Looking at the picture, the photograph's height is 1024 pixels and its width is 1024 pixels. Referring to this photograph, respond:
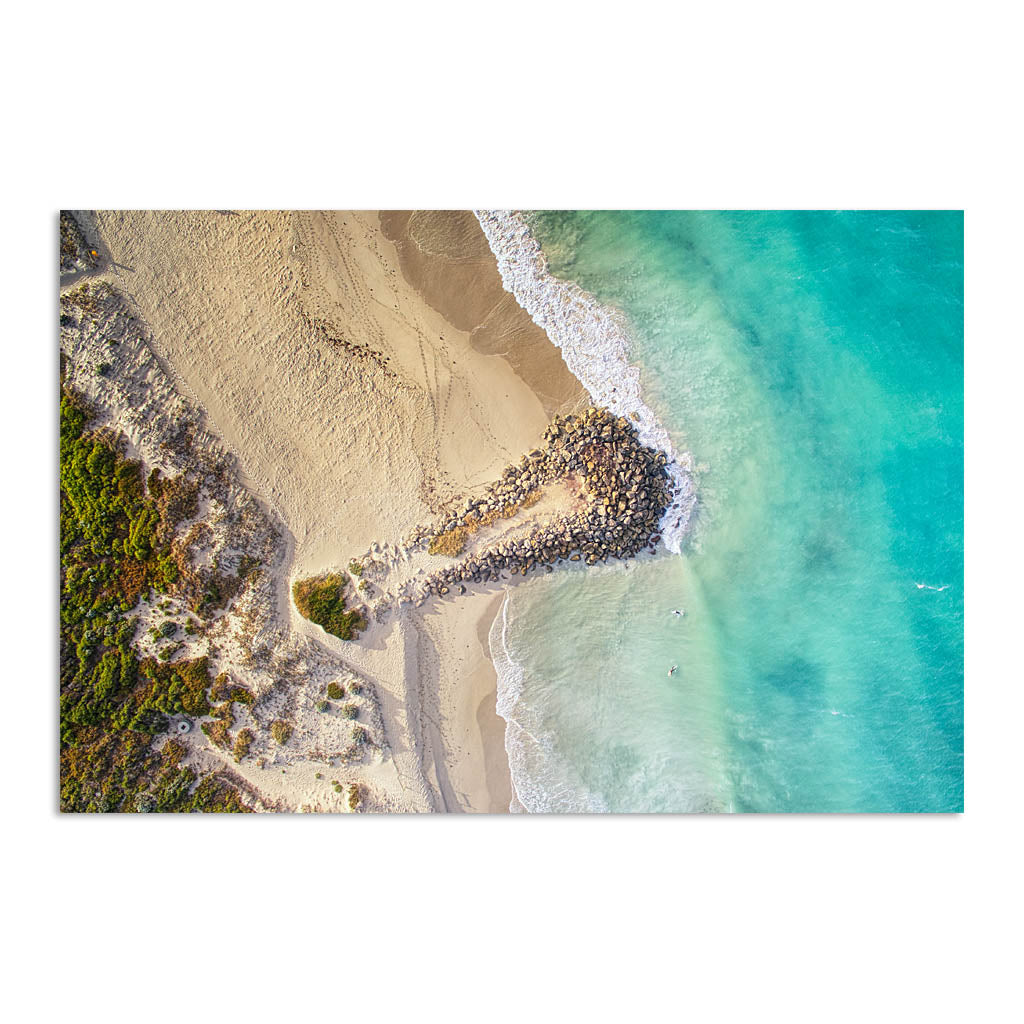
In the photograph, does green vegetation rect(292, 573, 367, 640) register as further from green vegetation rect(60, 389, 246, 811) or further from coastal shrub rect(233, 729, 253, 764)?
coastal shrub rect(233, 729, 253, 764)

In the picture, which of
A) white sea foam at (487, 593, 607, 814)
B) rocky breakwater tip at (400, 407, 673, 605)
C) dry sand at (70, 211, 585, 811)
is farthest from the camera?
rocky breakwater tip at (400, 407, 673, 605)

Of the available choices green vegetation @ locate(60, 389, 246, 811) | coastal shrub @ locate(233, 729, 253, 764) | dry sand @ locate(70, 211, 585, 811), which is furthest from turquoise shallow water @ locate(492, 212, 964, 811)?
green vegetation @ locate(60, 389, 246, 811)

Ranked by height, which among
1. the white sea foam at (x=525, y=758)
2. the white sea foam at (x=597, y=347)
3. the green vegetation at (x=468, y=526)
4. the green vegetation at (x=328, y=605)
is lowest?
the white sea foam at (x=525, y=758)

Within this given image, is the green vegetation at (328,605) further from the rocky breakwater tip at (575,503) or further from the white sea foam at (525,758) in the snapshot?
the white sea foam at (525,758)

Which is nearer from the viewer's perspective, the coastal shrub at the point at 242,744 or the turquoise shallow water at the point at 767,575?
the turquoise shallow water at the point at 767,575

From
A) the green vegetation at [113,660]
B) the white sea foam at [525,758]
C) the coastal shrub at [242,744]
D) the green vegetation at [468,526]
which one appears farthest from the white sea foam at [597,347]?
the coastal shrub at [242,744]
